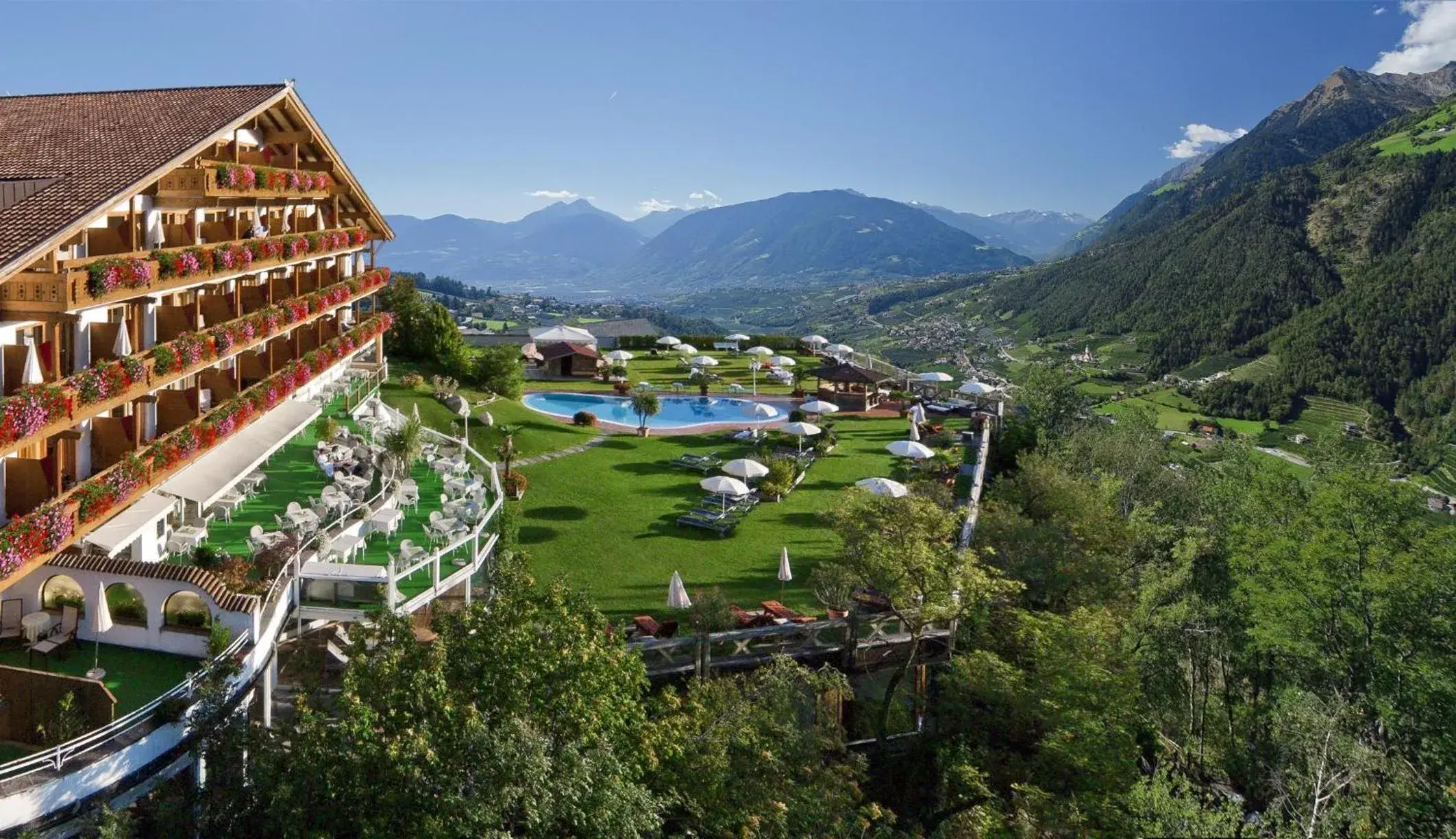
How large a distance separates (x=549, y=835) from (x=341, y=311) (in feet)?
94.5

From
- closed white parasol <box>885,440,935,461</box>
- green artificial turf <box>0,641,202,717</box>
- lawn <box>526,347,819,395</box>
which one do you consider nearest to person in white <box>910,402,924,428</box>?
closed white parasol <box>885,440,935,461</box>

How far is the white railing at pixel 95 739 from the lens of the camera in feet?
35.7

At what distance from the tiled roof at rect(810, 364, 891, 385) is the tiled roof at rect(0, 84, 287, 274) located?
115ft

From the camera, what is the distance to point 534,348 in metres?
60.6

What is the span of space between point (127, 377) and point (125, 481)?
1.92 m

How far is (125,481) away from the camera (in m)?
15.6

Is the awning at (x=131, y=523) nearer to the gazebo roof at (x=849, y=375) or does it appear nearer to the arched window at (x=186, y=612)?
the arched window at (x=186, y=612)

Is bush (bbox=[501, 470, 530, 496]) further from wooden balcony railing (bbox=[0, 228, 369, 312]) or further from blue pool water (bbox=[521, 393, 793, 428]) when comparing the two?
blue pool water (bbox=[521, 393, 793, 428])

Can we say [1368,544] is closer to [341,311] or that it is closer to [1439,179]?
[341,311]

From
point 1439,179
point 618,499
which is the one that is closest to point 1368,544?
point 618,499

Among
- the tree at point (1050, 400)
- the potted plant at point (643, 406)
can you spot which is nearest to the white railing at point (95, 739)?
the potted plant at point (643, 406)

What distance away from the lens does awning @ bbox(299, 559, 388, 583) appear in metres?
16.8

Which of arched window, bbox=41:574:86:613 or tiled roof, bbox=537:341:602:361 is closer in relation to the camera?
arched window, bbox=41:574:86:613

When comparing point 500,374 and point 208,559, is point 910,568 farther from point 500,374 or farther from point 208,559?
point 500,374
